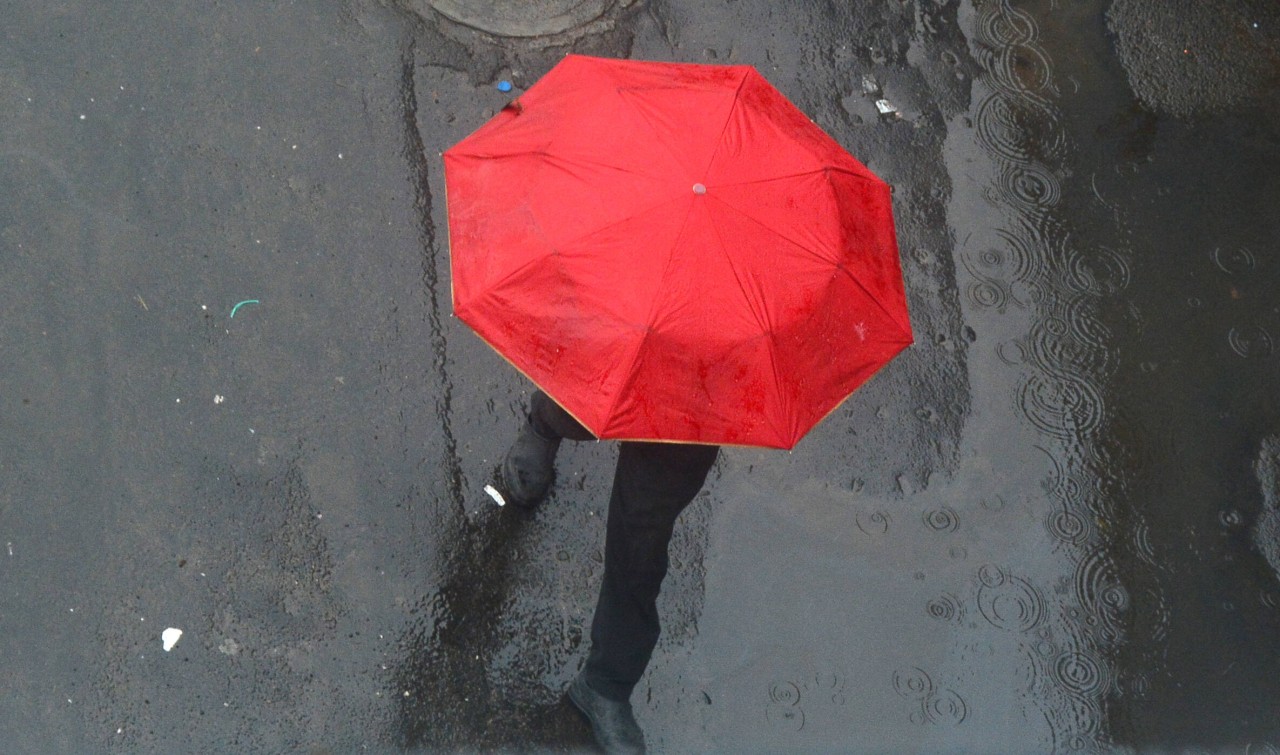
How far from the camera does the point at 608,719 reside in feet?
14.1

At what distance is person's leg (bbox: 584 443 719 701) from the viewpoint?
11.6ft

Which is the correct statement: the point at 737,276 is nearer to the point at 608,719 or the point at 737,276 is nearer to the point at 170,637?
the point at 608,719

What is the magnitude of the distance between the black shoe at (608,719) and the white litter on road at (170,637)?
1528mm

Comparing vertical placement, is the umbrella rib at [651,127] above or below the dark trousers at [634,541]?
above

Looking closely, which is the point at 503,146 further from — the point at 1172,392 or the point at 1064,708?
the point at 1172,392

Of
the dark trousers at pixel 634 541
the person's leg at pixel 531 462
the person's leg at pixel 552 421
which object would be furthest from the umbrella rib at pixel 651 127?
the person's leg at pixel 531 462

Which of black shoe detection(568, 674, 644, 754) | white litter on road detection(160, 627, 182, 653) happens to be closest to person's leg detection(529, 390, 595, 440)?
black shoe detection(568, 674, 644, 754)

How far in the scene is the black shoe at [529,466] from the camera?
→ 4.68 m

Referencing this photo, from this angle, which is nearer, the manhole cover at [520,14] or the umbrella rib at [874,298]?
the umbrella rib at [874,298]

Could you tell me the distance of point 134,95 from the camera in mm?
5422

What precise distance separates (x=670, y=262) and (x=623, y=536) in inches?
40.0

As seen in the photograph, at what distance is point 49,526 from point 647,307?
2.83 meters

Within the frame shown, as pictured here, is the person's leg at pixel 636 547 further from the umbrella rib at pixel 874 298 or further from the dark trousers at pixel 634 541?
the umbrella rib at pixel 874 298

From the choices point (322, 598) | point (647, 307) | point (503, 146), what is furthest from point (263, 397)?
point (647, 307)
